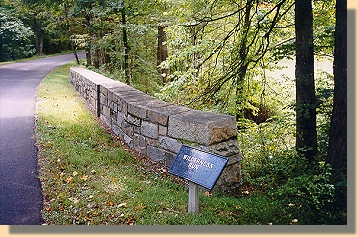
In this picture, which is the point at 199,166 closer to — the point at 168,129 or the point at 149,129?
the point at 168,129

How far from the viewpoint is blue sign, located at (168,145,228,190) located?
3.26m

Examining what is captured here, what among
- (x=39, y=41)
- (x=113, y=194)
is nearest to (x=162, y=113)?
(x=113, y=194)

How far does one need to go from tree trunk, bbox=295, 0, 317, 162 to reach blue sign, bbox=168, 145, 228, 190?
2.28 meters

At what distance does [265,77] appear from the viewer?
24.5ft

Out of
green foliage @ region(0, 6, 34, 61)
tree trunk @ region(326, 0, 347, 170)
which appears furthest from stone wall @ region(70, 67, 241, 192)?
green foliage @ region(0, 6, 34, 61)

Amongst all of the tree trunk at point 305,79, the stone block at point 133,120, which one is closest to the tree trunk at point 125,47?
the stone block at point 133,120

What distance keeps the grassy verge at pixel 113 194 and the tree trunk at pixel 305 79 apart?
1518 mm

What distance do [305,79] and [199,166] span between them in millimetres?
2638

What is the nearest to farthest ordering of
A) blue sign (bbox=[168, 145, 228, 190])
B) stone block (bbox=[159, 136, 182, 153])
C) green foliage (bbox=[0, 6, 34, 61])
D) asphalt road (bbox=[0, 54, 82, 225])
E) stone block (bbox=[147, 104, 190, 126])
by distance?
blue sign (bbox=[168, 145, 228, 190]) < asphalt road (bbox=[0, 54, 82, 225]) < stone block (bbox=[159, 136, 182, 153]) < stone block (bbox=[147, 104, 190, 126]) < green foliage (bbox=[0, 6, 34, 61])

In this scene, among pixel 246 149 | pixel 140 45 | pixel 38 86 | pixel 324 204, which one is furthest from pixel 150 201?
pixel 140 45

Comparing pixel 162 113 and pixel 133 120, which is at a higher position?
pixel 162 113

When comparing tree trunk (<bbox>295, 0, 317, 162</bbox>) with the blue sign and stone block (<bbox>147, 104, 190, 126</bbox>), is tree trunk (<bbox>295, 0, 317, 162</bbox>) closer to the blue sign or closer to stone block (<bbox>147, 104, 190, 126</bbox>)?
stone block (<bbox>147, 104, 190, 126</bbox>)

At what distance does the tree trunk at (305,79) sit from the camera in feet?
16.9

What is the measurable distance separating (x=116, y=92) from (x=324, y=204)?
13.3 feet
